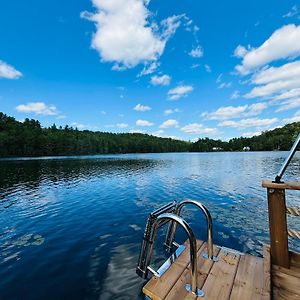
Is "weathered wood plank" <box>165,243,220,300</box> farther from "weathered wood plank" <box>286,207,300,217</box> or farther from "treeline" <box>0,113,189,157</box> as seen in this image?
Result: "treeline" <box>0,113,189,157</box>

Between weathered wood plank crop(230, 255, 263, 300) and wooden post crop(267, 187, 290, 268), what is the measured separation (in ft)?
1.07

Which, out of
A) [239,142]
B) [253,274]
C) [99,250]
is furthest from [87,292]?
[239,142]

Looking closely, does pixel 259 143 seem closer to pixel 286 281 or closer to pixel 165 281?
pixel 286 281

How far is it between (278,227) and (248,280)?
1076 mm

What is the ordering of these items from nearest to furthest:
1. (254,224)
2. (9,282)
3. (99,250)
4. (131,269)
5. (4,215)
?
(9,282)
(131,269)
(99,250)
(254,224)
(4,215)

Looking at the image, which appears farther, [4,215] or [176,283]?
[4,215]

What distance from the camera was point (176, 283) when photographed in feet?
9.94

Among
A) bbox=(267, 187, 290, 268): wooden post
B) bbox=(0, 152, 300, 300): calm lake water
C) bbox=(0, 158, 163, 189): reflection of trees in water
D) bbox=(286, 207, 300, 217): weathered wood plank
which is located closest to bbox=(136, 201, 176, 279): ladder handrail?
bbox=(0, 152, 300, 300): calm lake water

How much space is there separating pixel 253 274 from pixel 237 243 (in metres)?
4.81

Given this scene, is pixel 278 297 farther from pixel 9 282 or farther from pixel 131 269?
pixel 9 282

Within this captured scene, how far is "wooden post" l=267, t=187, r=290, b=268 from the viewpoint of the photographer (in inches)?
134

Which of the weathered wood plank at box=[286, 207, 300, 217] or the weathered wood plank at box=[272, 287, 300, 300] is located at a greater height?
the weathered wood plank at box=[286, 207, 300, 217]

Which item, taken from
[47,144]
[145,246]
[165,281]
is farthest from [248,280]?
[47,144]

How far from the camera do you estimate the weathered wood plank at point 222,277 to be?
2828mm
